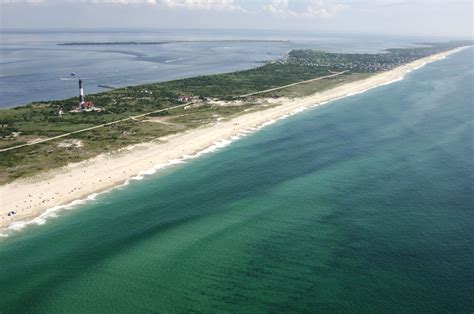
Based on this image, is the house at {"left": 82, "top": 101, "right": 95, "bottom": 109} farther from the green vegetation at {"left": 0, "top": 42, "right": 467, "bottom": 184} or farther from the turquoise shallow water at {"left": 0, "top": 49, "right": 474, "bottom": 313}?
the turquoise shallow water at {"left": 0, "top": 49, "right": 474, "bottom": 313}

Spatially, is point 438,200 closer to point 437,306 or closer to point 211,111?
point 437,306

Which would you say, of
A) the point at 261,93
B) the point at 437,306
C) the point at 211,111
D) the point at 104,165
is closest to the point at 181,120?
the point at 211,111

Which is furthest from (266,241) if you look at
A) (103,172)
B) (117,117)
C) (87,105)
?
(87,105)

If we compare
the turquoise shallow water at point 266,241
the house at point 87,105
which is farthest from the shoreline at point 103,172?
the house at point 87,105

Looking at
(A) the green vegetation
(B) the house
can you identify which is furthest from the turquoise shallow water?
(B) the house

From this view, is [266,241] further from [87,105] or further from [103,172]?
[87,105]

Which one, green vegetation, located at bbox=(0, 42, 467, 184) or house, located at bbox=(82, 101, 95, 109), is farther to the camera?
house, located at bbox=(82, 101, 95, 109)
